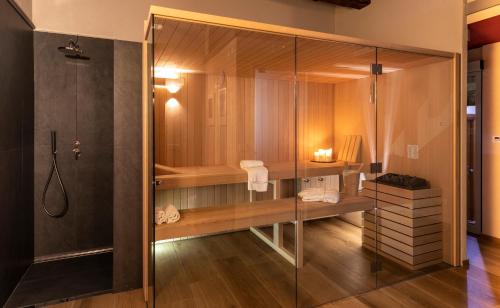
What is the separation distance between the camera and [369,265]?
2.55m

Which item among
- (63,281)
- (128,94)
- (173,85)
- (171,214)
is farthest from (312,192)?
(63,281)

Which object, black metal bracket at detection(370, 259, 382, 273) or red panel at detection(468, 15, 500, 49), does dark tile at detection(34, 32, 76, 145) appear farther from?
red panel at detection(468, 15, 500, 49)

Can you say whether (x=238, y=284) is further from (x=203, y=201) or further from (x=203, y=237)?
(x=203, y=201)

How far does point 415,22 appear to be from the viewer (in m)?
2.94

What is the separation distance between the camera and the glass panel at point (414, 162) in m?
2.67

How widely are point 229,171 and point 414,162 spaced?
1.74 meters

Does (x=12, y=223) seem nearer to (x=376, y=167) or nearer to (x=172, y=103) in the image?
(x=172, y=103)

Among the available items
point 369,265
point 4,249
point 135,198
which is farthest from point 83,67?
point 369,265

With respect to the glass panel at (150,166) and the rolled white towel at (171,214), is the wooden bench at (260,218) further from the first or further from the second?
the glass panel at (150,166)

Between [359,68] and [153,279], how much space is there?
7.34 ft

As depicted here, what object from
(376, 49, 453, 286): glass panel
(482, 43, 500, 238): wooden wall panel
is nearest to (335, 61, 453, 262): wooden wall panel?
(376, 49, 453, 286): glass panel

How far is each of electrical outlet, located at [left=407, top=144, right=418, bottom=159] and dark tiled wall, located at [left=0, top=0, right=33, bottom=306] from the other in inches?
126

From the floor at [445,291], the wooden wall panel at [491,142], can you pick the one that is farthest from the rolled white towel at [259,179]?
the wooden wall panel at [491,142]

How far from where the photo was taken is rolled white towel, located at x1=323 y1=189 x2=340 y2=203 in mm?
2533
